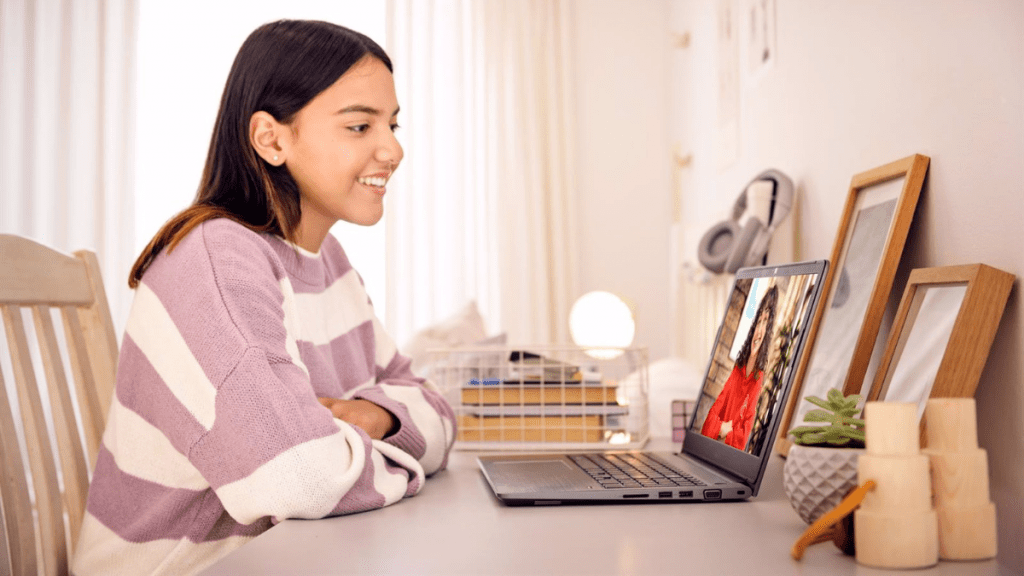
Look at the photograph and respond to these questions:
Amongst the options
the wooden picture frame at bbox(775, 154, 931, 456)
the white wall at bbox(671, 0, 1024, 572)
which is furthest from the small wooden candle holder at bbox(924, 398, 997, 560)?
the wooden picture frame at bbox(775, 154, 931, 456)

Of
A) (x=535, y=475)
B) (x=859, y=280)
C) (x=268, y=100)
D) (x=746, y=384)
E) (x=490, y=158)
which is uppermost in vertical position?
(x=490, y=158)

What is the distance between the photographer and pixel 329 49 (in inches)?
41.4

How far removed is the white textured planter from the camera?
597 mm

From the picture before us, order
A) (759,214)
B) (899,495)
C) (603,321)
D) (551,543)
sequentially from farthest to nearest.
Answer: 1. (603,321)
2. (759,214)
3. (551,543)
4. (899,495)

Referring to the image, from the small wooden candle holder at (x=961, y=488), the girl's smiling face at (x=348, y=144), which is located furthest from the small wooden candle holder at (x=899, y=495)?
the girl's smiling face at (x=348, y=144)

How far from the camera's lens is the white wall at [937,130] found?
2.31 ft

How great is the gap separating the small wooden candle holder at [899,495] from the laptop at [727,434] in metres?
0.20

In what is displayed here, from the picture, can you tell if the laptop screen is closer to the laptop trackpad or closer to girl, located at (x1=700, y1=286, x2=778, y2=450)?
girl, located at (x1=700, y1=286, x2=778, y2=450)

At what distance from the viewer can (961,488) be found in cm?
54

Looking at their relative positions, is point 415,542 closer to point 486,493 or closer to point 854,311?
point 486,493

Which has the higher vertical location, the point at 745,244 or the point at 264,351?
the point at 745,244

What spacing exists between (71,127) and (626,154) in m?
2.21

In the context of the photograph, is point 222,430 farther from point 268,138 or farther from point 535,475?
point 268,138

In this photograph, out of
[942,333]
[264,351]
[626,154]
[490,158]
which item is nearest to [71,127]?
[490,158]
